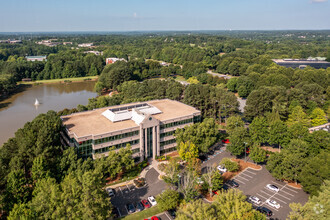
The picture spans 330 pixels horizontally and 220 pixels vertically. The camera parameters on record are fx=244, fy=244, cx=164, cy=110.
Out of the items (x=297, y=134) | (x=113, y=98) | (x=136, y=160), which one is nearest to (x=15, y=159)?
(x=136, y=160)

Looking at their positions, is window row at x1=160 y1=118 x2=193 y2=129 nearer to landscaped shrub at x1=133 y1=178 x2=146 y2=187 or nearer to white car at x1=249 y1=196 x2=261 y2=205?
landscaped shrub at x1=133 y1=178 x2=146 y2=187

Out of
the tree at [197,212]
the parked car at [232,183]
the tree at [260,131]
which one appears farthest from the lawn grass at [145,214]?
the tree at [260,131]

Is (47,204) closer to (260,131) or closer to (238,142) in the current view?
(238,142)

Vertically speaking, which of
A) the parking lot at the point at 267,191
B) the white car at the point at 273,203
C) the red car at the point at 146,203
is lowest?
the red car at the point at 146,203

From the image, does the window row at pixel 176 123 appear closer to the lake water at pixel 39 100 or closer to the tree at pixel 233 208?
the tree at pixel 233 208

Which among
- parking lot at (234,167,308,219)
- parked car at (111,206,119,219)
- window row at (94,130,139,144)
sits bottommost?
parked car at (111,206,119,219)

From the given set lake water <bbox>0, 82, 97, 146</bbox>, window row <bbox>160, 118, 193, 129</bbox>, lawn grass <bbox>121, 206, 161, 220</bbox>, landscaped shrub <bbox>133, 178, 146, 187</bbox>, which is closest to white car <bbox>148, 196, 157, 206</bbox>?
lawn grass <bbox>121, 206, 161, 220</bbox>
